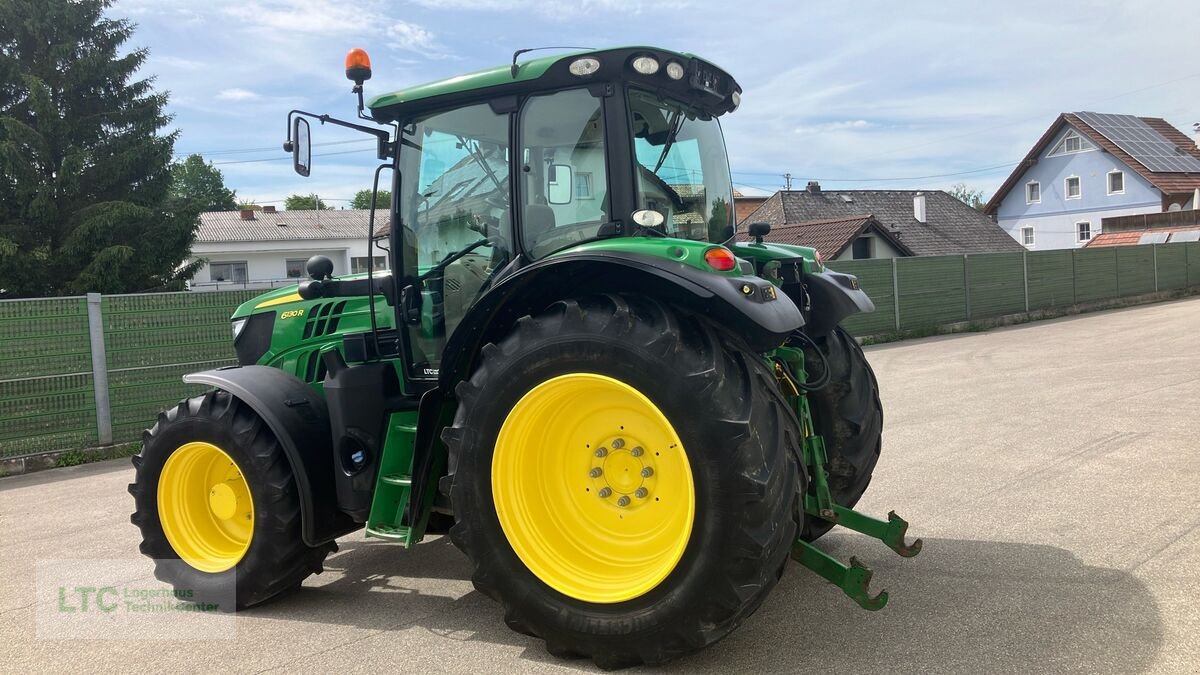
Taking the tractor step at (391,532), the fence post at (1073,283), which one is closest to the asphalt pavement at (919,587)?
the tractor step at (391,532)

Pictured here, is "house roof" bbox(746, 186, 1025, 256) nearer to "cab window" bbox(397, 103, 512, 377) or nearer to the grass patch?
the grass patch

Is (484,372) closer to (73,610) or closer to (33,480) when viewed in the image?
(73,610)

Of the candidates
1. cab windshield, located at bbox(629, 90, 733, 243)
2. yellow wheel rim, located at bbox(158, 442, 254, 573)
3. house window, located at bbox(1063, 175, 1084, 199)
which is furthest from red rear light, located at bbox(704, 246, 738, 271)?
house window, located at bbox(1063, 175, 1084, 199)

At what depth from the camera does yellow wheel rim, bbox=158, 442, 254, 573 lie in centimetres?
458

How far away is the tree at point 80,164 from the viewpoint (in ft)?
68.3

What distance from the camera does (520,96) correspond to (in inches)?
→ 160

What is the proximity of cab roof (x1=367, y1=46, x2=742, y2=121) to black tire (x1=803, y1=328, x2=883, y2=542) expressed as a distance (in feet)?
5.00

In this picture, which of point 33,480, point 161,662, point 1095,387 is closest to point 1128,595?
point 161,662

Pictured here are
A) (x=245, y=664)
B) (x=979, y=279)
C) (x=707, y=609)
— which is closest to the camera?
(x=707, y=609)

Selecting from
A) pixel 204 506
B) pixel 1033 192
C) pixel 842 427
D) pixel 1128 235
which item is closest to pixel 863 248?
pixel 1128 235

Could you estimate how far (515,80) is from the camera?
13.2 ft

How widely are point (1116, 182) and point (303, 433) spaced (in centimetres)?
4542

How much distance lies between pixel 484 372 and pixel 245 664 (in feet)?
5.15

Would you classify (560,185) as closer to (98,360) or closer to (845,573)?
(845,573)
